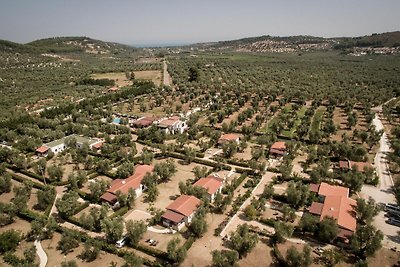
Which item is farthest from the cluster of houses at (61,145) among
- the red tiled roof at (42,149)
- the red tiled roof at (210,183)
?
the red tiled roof at (210,183)

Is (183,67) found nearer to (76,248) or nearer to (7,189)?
(7,189)

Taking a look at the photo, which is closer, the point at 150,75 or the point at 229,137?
the point at 229,137

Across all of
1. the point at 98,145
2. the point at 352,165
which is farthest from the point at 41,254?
the point at 352,165

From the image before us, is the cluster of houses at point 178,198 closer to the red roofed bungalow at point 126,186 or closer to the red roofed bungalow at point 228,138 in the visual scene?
the red roofed bungalow at point 126,186

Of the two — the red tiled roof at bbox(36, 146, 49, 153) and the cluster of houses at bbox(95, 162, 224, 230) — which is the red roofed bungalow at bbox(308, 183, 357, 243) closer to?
the cluster of houses at bbox(95, 162, 224, 230)

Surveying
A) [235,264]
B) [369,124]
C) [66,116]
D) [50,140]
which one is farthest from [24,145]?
[369,124]

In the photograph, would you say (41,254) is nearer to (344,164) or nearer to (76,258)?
(76,258)
